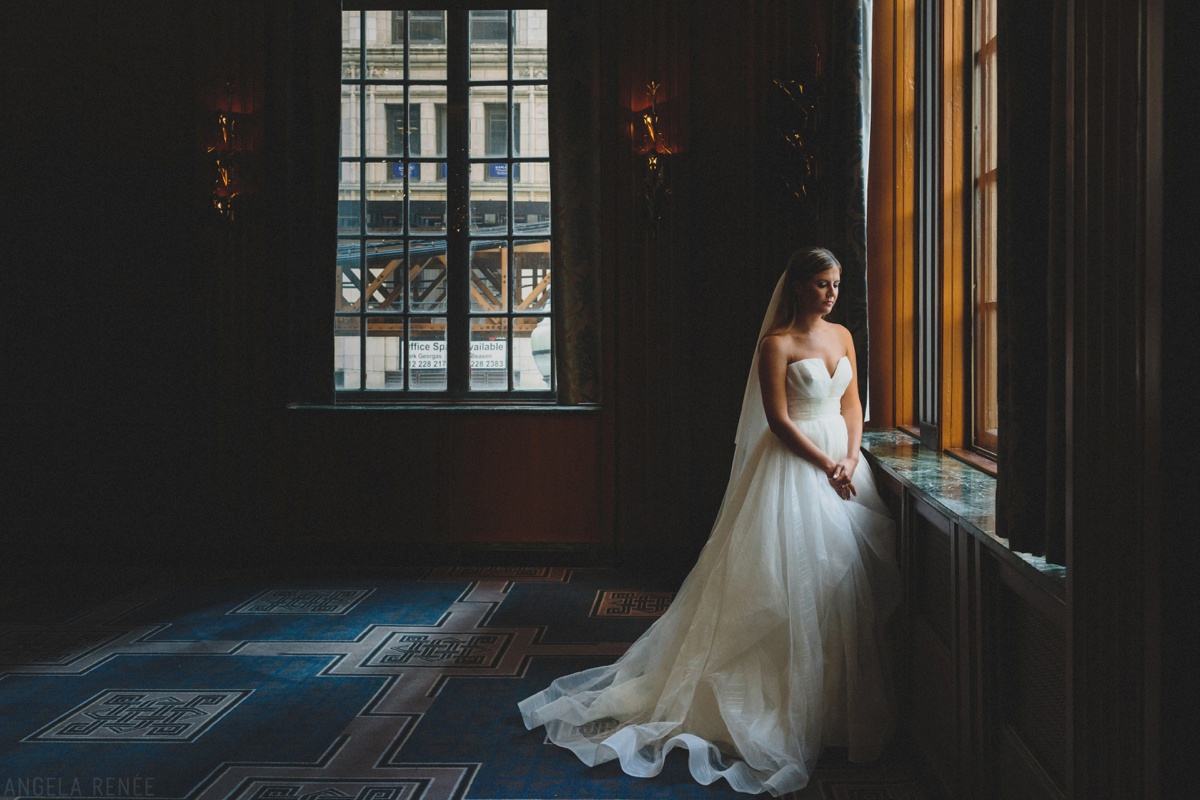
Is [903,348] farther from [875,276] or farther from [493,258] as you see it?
[493,258]

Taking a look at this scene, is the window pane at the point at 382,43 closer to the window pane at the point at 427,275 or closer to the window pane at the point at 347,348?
the window pane at the point at 427,275

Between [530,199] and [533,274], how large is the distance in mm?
404

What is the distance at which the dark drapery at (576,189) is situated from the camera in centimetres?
479

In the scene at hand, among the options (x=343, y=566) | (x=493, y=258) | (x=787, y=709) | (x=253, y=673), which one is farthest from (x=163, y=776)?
(x=493, y=258)

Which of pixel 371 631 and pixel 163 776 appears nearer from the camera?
pixel 163 776

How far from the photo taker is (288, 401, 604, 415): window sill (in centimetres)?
482

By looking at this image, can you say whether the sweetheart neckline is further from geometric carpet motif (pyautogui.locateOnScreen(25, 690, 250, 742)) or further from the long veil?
geometric carpet motif (pyautogui.locateOnScreen(25, 690, 250, 742))

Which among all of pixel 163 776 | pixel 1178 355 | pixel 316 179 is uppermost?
pixel 316 179

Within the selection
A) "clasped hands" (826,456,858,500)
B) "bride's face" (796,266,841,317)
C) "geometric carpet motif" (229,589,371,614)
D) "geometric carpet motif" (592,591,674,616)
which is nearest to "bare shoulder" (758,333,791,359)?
"bride's face" (796,266,841,317)

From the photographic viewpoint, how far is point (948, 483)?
245 cm

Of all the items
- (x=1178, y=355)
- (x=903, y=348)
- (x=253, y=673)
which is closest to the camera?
(x=1178, y=355)

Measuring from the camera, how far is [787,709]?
8.16ft

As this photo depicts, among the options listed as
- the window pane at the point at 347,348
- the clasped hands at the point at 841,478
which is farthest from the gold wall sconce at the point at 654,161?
the clasped hands at the point at 841,478

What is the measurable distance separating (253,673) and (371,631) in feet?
1.94
